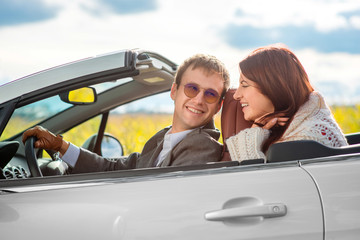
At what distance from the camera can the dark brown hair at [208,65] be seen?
107 inches

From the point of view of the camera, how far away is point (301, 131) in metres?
2.31

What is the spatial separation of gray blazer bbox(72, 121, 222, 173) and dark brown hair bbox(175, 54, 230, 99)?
27 cm

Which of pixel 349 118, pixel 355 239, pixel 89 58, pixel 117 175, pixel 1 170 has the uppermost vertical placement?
pixel 349 118

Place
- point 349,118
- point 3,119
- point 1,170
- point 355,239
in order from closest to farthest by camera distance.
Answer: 1. point 355,239
2. point 3,119
3. point 1,170
4. point 349,118

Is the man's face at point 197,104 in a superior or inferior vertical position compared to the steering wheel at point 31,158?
superior

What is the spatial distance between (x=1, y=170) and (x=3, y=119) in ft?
0.95

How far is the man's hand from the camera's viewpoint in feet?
8.95

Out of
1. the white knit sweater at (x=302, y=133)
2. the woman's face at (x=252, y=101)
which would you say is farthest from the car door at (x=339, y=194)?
the woman's face at (x=252, y=101)

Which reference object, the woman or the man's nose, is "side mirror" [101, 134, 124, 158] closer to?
the man's nose

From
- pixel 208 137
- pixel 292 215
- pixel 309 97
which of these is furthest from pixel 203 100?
pixel 292 215

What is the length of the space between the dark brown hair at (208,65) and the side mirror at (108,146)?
1.22m

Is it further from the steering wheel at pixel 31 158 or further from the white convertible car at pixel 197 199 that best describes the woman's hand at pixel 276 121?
the steering wheel at pixel 31 158

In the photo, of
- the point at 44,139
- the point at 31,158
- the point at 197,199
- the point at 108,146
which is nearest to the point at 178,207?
the point at 197,199

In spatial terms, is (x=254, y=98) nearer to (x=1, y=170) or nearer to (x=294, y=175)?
(x=294, y=175)
